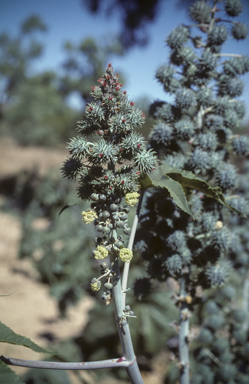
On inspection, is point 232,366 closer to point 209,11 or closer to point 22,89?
point 209,11

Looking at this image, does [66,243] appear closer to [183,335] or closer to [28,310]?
[28,310]

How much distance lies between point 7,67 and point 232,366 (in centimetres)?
3508

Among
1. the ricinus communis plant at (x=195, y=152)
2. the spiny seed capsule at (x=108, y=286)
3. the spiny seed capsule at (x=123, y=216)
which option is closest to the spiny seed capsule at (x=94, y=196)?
the spiny seed capsule at (x=123, y=216)

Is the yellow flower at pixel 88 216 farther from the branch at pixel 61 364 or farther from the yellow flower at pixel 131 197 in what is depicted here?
the branch at pixel 61 364

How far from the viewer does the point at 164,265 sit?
5.74ft

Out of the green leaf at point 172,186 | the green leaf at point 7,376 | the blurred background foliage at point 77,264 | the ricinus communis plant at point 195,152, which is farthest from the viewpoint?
the blurred background foliage at point 77,264

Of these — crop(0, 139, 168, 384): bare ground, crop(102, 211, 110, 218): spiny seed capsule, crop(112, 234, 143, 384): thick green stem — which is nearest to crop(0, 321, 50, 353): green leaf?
crop(112, 234, 143, 384): thick green stem

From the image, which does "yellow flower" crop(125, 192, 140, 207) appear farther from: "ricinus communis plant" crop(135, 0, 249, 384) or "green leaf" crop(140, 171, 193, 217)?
"ricinus communis plant" crop(135, 0, 249, 384)

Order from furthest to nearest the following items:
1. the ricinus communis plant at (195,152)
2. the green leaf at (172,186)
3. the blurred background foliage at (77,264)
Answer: the blurred background foliage at (77,264), the ricinus communis plant at (195,152), the green leaf at (172,186)

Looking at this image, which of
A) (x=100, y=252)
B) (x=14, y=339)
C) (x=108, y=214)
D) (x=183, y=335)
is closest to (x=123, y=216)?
(x=108, y=214)

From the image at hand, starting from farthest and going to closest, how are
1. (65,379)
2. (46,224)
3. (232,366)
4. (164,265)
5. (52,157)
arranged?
1. (52,157)
2. (46,224)
3. (232,366)
4. (65,379)
5. (164,265)

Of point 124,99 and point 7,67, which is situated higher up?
point 7,67

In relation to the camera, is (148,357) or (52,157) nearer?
(148,357)

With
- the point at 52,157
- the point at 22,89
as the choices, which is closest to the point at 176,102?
the point at 52,157
